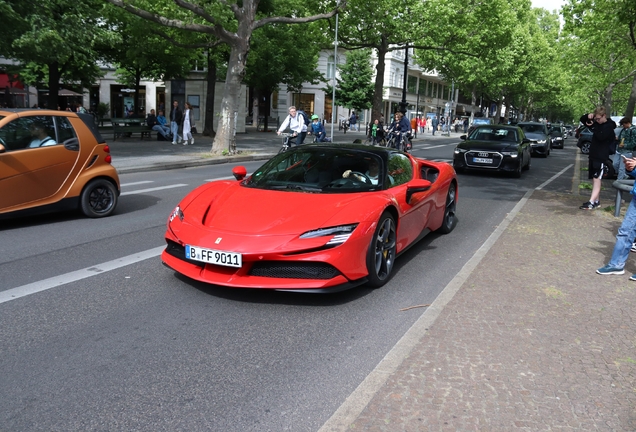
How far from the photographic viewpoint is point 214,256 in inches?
189

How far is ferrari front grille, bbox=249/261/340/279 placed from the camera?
4.80 metres

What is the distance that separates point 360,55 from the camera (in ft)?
186

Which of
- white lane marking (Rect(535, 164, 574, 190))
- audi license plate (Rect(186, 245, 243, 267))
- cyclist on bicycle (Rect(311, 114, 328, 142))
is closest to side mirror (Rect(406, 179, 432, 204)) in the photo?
audi license plate (Rect(186, 245, 243, 267))

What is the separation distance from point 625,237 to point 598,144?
5.62 m

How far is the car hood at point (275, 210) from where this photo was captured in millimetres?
4996

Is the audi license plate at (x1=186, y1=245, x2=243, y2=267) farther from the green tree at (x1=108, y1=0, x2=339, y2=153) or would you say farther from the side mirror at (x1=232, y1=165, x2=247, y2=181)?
the green tree at (x1=108, y1=0, x2=339, y2=153)

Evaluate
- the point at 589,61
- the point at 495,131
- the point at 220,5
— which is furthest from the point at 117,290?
the point at 589,61

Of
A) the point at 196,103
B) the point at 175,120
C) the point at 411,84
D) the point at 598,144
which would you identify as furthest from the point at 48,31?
the point at 411,84

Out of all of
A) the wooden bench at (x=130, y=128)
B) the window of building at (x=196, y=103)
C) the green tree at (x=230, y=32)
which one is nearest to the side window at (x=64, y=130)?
the green tree at (x=230, y=32)

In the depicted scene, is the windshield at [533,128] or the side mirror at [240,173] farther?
the windshield at [533,128]

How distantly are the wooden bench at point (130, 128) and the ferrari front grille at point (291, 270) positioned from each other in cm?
2354

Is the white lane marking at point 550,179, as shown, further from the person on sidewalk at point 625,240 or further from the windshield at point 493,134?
the person on sidewalk at point 625,240

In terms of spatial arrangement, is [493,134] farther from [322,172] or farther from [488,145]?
[322,172]

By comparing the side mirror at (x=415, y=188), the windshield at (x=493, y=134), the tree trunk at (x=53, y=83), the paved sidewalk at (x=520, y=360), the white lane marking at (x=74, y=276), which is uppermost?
the tree trunk at (x=53, y=83)
